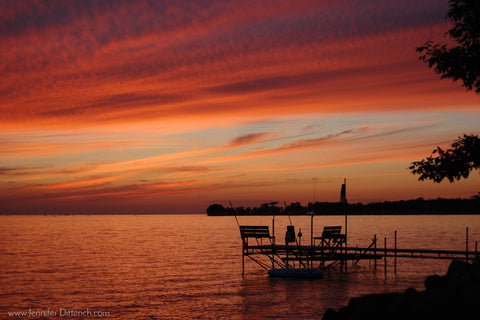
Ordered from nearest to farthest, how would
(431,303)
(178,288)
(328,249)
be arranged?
(431,303) < (178,288) < (328,249)

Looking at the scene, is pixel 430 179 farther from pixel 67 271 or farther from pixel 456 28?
pixel 67 271

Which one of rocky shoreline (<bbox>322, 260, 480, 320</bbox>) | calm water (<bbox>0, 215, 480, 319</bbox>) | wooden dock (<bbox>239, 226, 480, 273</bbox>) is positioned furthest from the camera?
wooden dock (<bbox>239, 226, 480, 273</bbox>)

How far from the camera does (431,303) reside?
1433cm

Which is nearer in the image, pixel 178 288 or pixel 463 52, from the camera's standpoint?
pixel 463 52

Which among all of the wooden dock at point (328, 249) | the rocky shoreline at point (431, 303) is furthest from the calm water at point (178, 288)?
the rocky shoreline at point (431, 303)

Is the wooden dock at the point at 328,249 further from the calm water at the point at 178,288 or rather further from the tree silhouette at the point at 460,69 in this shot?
the tree silhouette at the point at 460,69

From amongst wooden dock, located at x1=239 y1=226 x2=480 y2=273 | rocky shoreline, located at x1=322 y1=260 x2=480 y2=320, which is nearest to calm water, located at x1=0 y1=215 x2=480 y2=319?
wooden dock, located at x1=239 y1=226 x2=480 y2=273

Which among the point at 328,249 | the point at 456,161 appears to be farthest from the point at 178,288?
the point at 456,161

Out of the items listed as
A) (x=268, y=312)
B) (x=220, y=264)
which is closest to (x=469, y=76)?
(x=268, y=312)

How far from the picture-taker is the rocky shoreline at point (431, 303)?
Answer: 13.6 metres

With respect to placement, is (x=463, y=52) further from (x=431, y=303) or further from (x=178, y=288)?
(x=178, y=288)

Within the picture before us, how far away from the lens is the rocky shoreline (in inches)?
536

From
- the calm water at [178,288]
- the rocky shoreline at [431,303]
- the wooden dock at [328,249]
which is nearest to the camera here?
the rocky shoreline at [431,303]

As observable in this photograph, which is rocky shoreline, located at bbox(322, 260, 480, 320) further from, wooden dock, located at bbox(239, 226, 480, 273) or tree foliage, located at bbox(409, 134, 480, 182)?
wooden dock, located at bbox(239, 226, 480, 273)
